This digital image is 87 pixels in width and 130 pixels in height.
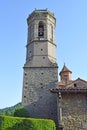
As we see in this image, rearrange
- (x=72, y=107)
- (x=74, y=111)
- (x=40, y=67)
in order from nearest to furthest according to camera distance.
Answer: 1. (x=74, y=111)
2. (x=72, y=107)
3. (x=40, y=67)

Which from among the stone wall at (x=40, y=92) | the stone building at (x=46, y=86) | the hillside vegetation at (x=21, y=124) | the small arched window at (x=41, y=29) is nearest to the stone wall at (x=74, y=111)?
the stone building at (x=46, y=86)

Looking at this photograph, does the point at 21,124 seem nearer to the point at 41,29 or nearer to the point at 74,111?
the point at 74,111

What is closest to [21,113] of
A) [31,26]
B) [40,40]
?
Result: [40,40]

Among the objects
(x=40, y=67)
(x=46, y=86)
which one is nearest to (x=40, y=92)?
(x=46, y=86)

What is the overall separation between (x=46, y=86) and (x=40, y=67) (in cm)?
251

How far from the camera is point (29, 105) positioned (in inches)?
943

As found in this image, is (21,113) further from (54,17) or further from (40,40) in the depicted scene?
(54,17)

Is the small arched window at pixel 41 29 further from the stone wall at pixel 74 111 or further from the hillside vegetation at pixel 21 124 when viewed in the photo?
the hillside vegetation at pixel 21 124

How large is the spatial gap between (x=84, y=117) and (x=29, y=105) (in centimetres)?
712

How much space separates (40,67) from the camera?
2572cm

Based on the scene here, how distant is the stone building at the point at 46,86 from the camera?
63.9 ft

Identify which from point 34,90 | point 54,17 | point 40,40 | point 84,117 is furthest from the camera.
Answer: point 54,17

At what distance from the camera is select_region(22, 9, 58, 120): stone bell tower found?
23828mm

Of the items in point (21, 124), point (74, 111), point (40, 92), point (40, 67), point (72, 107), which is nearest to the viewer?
point (21, 124)
